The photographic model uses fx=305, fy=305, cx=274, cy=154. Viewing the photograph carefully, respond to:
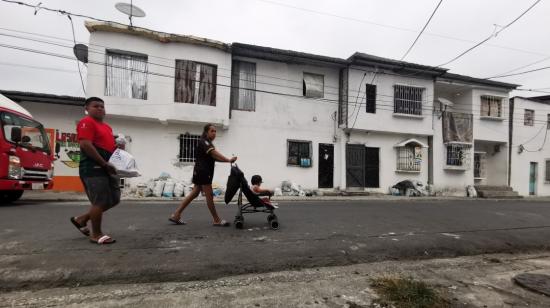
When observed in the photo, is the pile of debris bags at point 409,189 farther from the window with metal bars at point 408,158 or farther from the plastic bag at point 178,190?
the plastic bag at point 178,190

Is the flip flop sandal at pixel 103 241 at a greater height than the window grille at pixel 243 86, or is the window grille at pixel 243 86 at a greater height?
the window grille at pixel 243 86

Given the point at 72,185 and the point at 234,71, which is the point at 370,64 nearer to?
the point at 234,71

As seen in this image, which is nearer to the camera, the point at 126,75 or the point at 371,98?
the point at 126,75

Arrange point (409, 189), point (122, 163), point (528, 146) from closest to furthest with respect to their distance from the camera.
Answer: point (122, 163), point (409, 189), point (528, 146)

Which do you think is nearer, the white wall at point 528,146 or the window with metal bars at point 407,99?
the window with metal bars at point 407,99

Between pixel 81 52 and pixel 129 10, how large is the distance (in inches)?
102

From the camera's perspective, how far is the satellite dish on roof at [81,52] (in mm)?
12123

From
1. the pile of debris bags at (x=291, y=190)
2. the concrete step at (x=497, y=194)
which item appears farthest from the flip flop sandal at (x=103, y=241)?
the concrete step at (x=497, y=194)

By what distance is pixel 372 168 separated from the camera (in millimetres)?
15781

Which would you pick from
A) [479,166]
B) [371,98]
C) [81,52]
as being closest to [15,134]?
[81,52]

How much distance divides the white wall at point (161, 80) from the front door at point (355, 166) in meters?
6.36

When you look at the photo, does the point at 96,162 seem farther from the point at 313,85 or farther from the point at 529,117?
the point at 529,117

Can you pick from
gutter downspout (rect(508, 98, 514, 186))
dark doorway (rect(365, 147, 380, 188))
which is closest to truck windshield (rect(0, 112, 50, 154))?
dark doorway (rect(365, 147, 380, 188))

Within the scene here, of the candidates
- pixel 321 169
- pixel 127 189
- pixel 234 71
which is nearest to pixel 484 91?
pixel 321 169
